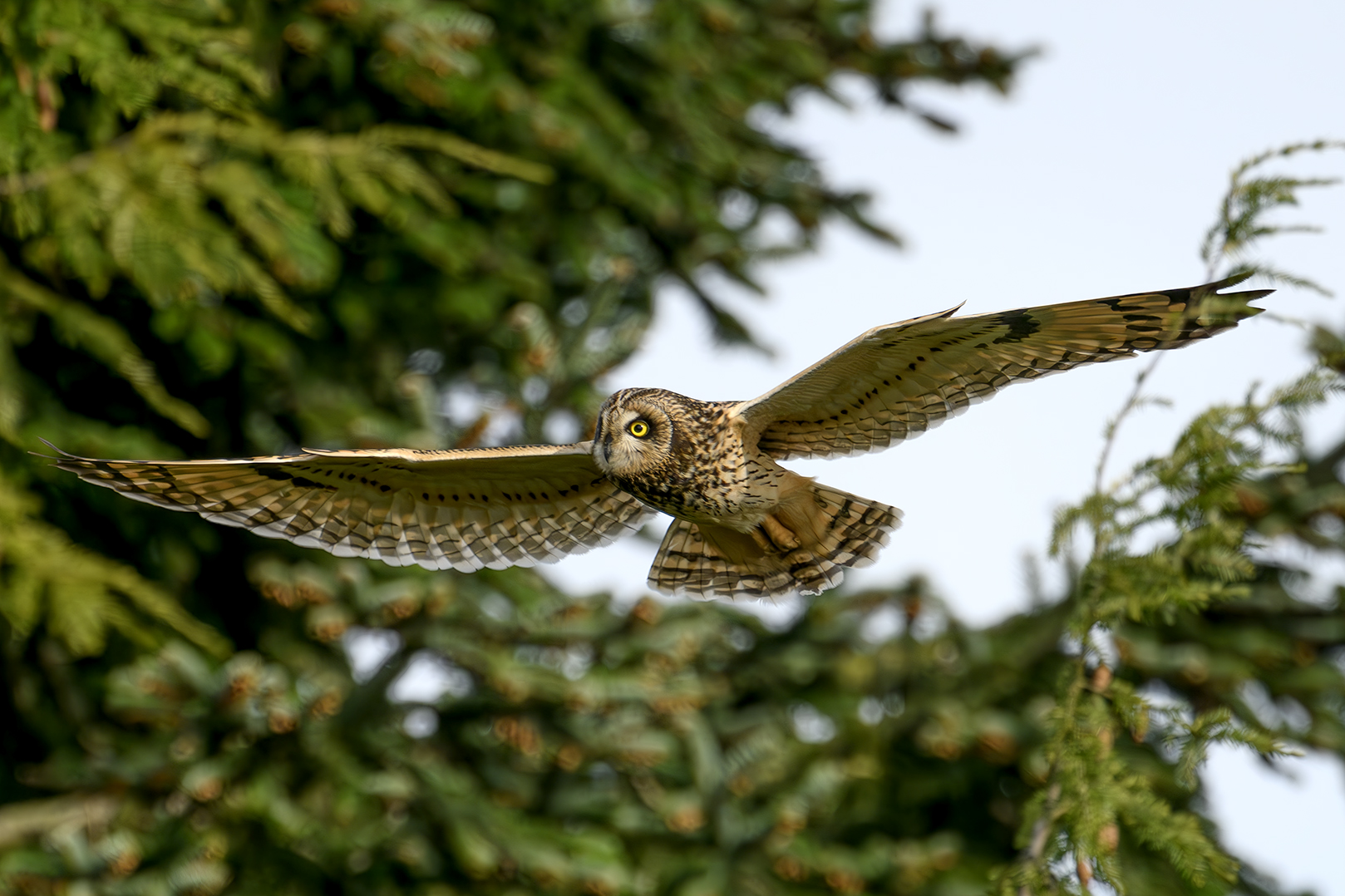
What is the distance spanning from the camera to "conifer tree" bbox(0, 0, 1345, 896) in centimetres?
447

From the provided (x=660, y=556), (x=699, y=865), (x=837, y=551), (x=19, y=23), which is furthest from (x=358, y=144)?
(x=699, y=865)

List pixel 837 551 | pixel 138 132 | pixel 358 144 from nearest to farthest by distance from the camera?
1. pixel 837 551
2. pixel 138 132
3. pixel 358 144

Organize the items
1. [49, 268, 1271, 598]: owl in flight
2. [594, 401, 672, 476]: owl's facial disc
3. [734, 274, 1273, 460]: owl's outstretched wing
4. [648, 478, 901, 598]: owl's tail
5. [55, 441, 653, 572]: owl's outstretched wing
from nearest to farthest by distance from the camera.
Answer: [734, 274, 1273, 460]: owl's outstretched wing
[49, 268, 1271, 598]: owl in flight
[594, 401, 672, 476]: owl's facial disc
[55, 441, 653, 572]: owl's outstretched wing
[648, 478, 901, 598]: owl's tail

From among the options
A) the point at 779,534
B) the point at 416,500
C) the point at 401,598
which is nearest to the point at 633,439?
the point at 779,534

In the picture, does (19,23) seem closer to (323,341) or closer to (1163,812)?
(323,341)

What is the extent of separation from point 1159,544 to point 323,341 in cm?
413

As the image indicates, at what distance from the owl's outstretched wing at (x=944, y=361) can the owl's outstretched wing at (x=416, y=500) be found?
61 centimetres

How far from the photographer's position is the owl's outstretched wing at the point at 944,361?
302 cm

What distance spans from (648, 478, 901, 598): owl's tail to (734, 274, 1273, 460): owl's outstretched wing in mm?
275

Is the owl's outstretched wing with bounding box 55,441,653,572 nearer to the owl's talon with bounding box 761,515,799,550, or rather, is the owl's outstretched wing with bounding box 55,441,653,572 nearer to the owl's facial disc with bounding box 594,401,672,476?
the owl's facial disc with bounding box 594,401,672,476

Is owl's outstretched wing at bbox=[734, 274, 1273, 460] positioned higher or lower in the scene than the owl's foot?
higher

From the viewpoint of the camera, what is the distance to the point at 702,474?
3498 millimetres

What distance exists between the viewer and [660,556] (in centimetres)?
409

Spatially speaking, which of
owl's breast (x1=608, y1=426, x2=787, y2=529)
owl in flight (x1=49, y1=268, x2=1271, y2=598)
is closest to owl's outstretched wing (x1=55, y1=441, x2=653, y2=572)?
owl in flight (x1=49, y1=268, x2=1271, y2=598)
